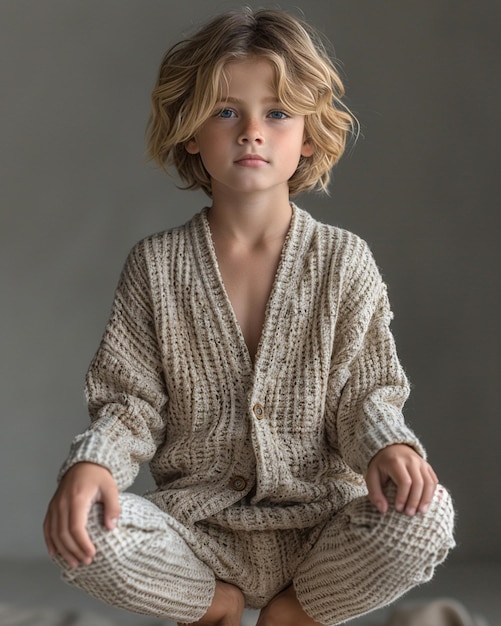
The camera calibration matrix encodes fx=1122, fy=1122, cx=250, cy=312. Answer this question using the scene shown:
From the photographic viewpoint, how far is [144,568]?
1.29 metres

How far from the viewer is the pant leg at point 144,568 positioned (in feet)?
4.09

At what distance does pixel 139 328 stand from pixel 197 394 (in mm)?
119

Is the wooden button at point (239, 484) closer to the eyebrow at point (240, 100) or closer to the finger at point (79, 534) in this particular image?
the finger at point (79, 534)

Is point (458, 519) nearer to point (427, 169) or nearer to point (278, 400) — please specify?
point (427, 169)

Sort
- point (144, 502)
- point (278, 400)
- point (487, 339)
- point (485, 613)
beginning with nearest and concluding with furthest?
point (144, 502) → point (278, 400) → point (485, 613) → point (487, 339)

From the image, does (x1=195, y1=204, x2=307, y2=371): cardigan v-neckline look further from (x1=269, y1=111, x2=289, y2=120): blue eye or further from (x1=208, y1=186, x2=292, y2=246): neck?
(x1=269, y1=111, x2=289, y2=120): blue eye

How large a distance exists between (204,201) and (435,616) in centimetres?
93

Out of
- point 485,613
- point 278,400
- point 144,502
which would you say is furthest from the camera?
point 485,613

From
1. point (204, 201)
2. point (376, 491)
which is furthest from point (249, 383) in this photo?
point (204, 201)

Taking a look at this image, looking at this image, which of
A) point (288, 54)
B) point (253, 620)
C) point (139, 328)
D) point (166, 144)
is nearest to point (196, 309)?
point (139, 328)

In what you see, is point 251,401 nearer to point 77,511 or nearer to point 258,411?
point 258,411

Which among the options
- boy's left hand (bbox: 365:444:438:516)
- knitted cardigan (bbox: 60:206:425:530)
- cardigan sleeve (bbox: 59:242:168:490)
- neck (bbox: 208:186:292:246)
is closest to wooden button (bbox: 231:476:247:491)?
knitted cardigan (bbox: 60:206:425:530)

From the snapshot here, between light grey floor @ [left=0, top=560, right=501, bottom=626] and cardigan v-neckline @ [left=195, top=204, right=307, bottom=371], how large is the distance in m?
0.56

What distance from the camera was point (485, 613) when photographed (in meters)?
1.82
